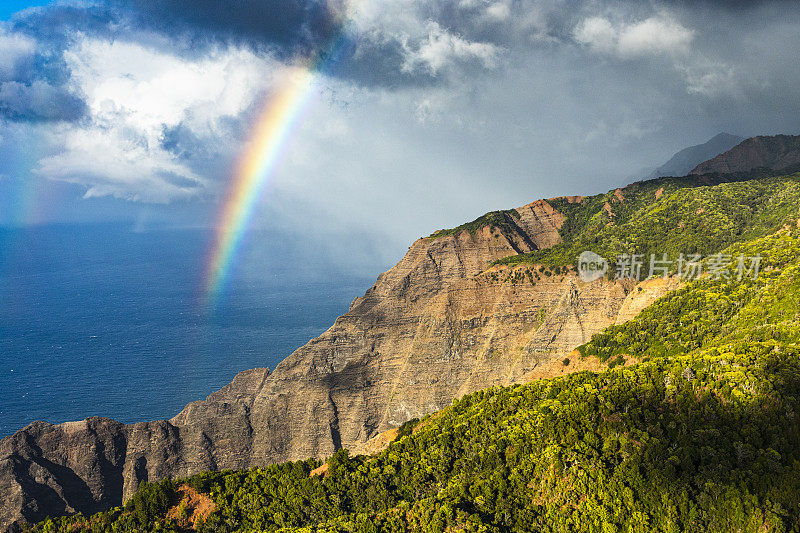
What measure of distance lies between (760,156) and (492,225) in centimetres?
6561

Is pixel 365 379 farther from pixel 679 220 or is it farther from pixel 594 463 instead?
pixel 594 463

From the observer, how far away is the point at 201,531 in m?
46.6

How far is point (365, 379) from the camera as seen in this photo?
96.6 m

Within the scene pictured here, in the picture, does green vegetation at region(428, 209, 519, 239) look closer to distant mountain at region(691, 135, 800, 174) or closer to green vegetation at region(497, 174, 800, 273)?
green vegetation at region(497, 174, 800, 273)

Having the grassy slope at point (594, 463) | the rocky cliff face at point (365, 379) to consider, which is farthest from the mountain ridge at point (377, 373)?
the grassy slope at point (594, 463)

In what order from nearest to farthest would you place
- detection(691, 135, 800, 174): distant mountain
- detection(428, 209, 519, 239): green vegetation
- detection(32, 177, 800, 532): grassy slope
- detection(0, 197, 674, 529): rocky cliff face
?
detection(32, 177, 800, 532): grassy slope → detection(0, 197, 674, 529): rocky cliff face → detection(428, 209, 519, 239): green vegetation → detection(691, 135, 800, 174): distant mountain

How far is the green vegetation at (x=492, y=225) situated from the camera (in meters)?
112

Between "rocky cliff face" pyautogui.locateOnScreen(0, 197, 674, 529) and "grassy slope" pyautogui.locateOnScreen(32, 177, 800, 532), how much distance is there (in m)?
25.7

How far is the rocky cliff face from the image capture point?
80.9 metres

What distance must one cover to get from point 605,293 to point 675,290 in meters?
11.3

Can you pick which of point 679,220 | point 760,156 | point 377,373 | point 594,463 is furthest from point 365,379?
point 760,156

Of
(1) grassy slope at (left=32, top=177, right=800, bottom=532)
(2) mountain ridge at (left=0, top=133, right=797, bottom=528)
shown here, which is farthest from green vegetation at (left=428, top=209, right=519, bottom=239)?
(1) grassy slope at (left=32, top=177, right=800, bottom=532)

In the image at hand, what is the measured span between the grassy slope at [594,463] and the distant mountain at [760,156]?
7264cm

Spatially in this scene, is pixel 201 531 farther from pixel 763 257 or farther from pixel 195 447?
pixel 763 257
